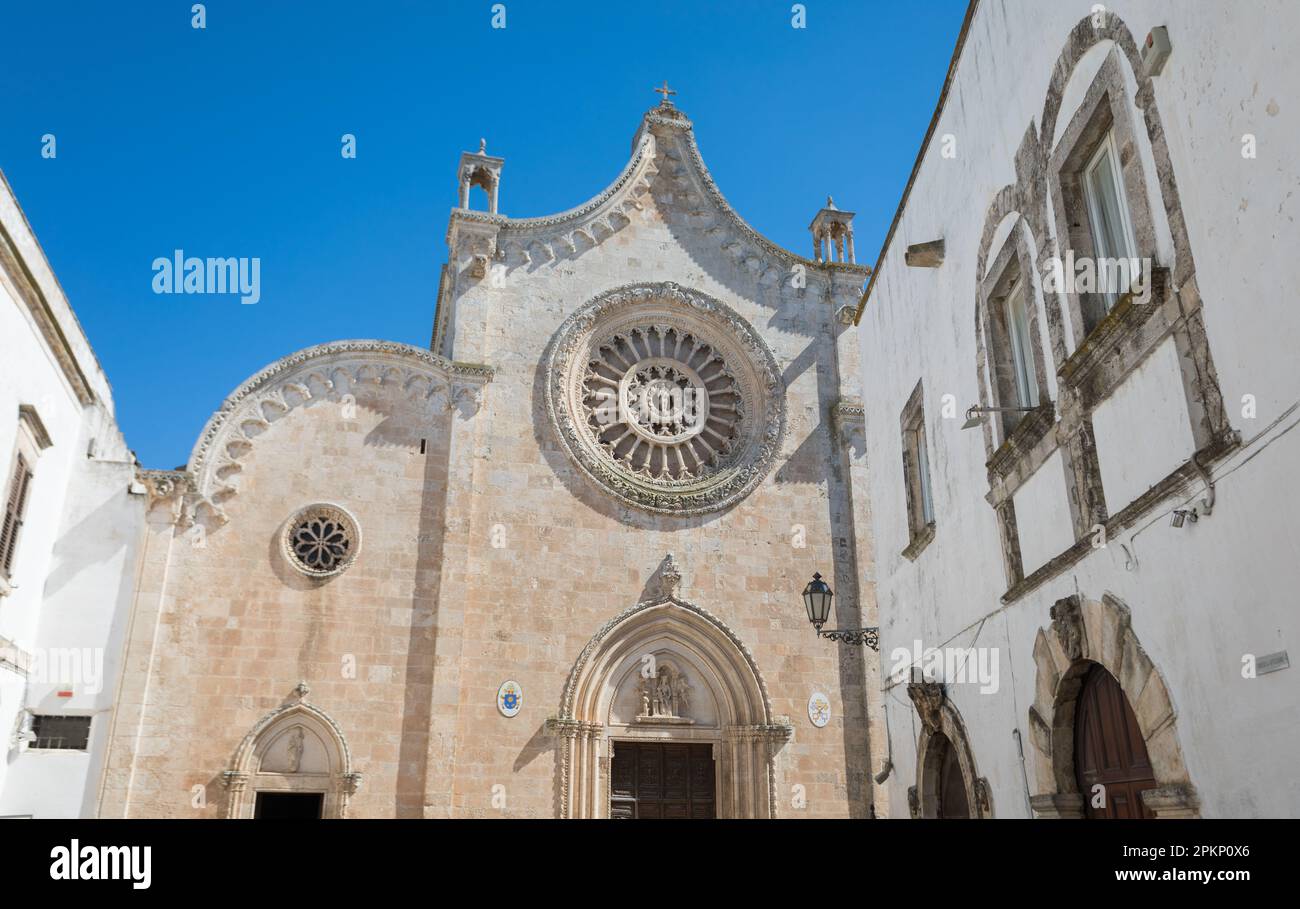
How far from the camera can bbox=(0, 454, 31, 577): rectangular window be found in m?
12.8

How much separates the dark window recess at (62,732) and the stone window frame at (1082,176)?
14.8m

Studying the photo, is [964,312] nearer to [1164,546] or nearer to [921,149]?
[921,149]

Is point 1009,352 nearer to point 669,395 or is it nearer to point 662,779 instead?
point 662,779

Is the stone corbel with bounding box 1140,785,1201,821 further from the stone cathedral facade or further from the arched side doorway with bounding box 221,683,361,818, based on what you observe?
the arched side doorway with bounding box 221,683,361,818

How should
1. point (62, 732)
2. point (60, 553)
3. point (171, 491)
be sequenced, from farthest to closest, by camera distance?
point (171, 491), point (60, 553), point (62, 732)

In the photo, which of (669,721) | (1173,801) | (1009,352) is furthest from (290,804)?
(1173,801)

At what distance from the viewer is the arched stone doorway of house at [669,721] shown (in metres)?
17.4

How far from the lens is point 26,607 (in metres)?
13.9

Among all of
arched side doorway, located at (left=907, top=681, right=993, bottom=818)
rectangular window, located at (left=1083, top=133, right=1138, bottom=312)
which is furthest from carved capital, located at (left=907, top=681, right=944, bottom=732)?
rectangular window, located at (left=1083, top=133, right=1138, bottom=312)

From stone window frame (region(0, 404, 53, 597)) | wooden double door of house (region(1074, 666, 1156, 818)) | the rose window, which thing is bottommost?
wooden double door of house (region(1074, 666, 1156, 818))

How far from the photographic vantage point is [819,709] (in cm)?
1834

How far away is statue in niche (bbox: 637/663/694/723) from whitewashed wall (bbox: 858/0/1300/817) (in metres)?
10.1

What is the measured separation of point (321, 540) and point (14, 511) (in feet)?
16.2
